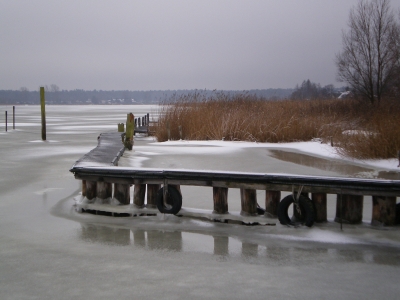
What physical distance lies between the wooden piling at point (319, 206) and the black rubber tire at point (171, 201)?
186 centimetres

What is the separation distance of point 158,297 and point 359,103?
30.1m

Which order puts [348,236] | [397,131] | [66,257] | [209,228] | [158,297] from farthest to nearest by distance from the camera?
[397,131], [209,228], [348,236], [66,257], [158,297]

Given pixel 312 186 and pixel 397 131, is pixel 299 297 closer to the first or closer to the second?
pixel 312 186

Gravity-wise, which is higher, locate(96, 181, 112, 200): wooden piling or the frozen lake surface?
locate(96, 181, 112, 200): wooden piling

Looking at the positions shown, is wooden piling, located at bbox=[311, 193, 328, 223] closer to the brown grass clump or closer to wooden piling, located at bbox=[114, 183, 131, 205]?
wooden piling, located at bbox=[114, 183, 131, 205]

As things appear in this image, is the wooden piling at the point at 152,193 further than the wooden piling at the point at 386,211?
Yes

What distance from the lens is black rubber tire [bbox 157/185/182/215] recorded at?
6809mm

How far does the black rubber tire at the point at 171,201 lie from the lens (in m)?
6.81

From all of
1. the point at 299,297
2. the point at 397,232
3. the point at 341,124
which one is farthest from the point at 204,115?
the point at 299,297

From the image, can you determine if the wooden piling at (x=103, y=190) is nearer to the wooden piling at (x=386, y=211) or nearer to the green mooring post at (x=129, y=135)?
the wooden piling at (x=386, y=211)

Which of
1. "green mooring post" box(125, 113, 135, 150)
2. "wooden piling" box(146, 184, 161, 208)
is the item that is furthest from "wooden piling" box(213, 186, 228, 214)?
"green mooring post" box(125, 113, 135, 150)

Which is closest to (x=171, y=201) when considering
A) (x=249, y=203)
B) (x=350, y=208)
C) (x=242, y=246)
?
(x=249, y=203)

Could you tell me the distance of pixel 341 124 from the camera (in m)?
19.7

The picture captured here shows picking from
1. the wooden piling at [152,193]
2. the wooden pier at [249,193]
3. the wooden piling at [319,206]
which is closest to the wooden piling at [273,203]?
the wooden pier at [249,193]
